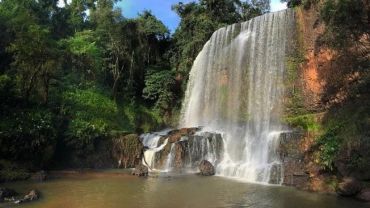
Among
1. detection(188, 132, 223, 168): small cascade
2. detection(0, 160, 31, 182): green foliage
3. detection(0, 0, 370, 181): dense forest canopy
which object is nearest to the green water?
detection(0, 160, 31, 182): green foliage

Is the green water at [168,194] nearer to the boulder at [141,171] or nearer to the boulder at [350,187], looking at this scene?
the boulder at [350,187]

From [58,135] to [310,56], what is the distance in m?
13.8

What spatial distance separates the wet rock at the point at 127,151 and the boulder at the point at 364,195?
12.0 metres

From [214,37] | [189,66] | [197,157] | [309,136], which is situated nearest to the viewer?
[309,136]

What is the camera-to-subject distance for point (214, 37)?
93.0 feet

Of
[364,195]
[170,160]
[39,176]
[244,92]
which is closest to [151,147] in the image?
[170,160]

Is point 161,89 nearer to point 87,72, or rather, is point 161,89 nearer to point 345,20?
point 87,72

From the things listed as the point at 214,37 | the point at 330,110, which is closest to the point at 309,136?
the point at 330,110

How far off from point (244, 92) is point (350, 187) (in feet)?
37.5

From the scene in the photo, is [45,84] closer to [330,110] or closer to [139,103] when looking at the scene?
[139,103]

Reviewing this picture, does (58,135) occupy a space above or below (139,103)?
below

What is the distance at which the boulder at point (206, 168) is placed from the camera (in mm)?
19859

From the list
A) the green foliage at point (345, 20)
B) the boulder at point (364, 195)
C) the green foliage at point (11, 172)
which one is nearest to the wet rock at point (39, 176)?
the green foliage at point (11, 172)

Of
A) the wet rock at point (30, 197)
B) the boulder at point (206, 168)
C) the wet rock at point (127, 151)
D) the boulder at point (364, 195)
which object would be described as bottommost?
the wet rock at point (30, 197)
